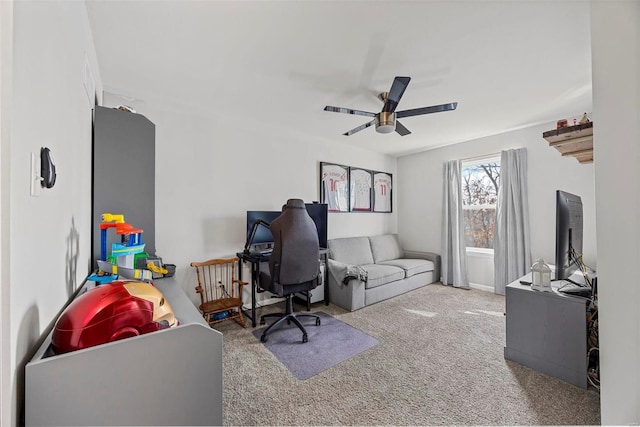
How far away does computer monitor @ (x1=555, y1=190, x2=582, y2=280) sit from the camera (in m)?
1.78

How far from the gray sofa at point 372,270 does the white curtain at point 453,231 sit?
212mm

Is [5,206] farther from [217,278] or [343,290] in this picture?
[343,290]

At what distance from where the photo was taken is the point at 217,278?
3.04 metres

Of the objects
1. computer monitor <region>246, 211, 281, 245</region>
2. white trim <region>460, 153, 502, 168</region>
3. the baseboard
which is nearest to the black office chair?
computer monitor <region>246, 211, 281, 245</region>

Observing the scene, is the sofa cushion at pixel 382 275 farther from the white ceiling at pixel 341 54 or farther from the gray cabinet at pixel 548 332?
the white ceiling at pixel 341 54

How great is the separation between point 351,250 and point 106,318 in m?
3.56

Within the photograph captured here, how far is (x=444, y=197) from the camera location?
173 inches

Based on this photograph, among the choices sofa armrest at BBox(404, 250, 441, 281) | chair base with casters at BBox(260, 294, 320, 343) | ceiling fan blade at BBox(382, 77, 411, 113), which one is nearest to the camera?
ceiling fan blade at BBox(382, 77, 411, 113)

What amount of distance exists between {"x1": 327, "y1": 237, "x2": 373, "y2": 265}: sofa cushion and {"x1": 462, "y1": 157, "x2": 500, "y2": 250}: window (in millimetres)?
1769

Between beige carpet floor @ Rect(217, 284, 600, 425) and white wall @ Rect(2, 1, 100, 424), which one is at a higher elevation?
white wall @ Rect(2, 1, 100, 424)

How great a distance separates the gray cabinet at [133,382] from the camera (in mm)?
625

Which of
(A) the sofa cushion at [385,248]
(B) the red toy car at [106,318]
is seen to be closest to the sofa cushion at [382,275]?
(A) the sofa cushion at [385,248]

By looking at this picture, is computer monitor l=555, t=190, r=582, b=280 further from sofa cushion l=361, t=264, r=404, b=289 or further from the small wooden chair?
the small wooden chair

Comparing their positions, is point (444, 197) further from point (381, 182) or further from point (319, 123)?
point (319, 123)
